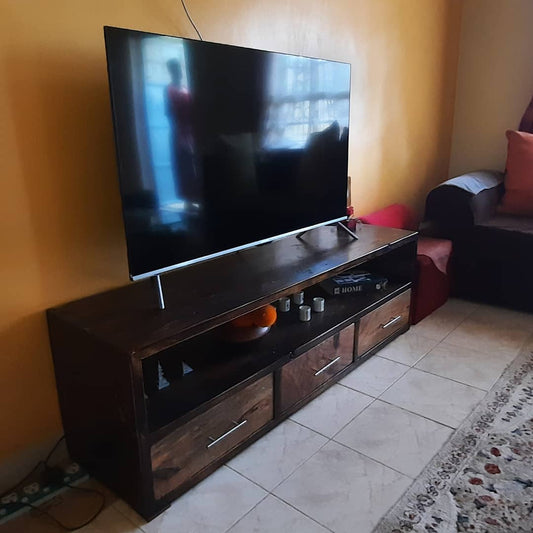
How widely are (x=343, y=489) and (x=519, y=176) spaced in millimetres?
2358

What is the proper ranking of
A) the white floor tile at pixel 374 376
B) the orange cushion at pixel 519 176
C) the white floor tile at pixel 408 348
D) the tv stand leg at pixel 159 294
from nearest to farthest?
the tv stand leg at pixel 159 294, the white floor tile at pixel 374 376, the white floor tile at pixel 408 348, the orange cushion at pixel 519 176

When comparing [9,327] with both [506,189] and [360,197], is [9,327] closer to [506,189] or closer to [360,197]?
[360,197]

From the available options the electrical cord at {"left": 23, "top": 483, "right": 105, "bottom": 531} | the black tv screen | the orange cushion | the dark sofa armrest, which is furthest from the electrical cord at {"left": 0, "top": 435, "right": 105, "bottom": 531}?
the orange cushion

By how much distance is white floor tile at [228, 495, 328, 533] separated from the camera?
1.34 metres

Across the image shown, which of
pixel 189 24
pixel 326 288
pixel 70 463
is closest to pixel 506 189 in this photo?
pixel 326 288

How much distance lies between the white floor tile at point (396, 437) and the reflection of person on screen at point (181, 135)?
98 centimetres

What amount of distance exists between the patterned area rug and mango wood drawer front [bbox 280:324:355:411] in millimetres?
501

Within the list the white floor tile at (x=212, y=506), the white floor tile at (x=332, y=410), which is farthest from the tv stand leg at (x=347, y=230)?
the white floor tile at (x=212, y=506)

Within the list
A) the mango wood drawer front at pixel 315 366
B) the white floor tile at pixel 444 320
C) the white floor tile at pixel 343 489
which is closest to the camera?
the white floor tile at pixel 343 489

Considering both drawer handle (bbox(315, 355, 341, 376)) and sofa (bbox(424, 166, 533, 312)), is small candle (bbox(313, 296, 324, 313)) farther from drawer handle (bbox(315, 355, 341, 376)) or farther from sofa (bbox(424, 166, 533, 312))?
sofa (bbox(424, 166, 533, 312))

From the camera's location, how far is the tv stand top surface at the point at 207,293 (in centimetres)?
133

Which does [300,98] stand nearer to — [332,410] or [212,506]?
[332,410]

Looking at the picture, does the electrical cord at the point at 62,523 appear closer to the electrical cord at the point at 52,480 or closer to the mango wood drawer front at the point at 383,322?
the electrical cord at the point at 52,480

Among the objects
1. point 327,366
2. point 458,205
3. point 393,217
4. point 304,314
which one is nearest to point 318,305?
point 304,314
